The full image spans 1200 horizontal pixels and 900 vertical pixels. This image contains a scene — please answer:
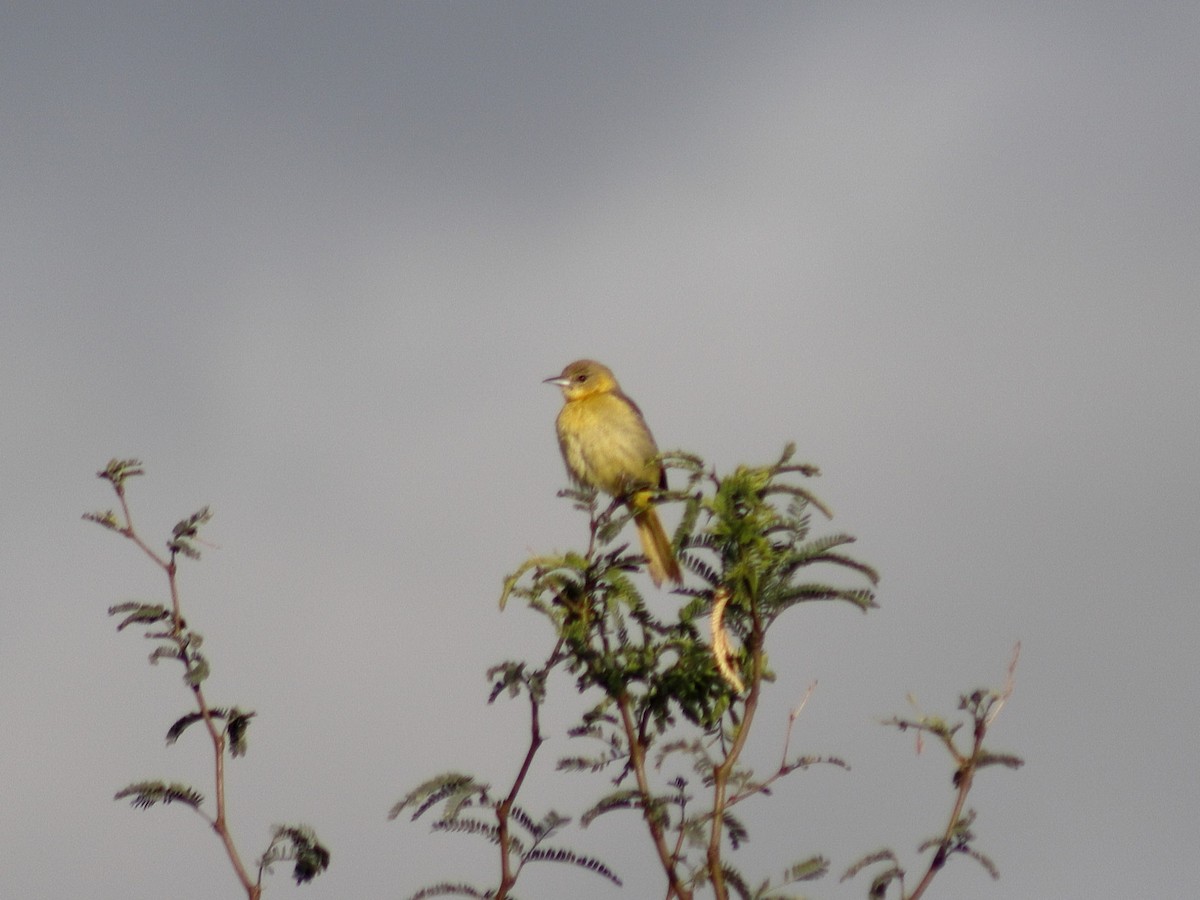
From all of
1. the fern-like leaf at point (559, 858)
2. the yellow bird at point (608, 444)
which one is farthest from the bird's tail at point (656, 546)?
the fern-like leaf at point (559, 858)

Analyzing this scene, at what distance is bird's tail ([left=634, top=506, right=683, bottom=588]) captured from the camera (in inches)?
316

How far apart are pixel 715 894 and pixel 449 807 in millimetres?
860

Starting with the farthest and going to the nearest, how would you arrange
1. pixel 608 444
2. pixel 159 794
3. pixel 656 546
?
pixel 608 444 < pixel 656 546 < pixel 159 794

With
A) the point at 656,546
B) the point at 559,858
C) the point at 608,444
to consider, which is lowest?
the point at 559,858

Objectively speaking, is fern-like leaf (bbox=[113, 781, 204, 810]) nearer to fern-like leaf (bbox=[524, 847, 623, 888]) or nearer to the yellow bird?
fern-like leaf (bbox=[524, 847, 623, 888])

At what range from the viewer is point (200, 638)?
9.61 ft

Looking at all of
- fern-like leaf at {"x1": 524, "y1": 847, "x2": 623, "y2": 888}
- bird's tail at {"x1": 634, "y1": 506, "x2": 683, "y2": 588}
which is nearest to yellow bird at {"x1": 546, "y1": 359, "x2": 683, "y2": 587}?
bird's tail at {"x1": 634, "y1": 506, "x2": 683, "y2": 588}

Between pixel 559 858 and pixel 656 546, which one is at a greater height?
pixel 656 546

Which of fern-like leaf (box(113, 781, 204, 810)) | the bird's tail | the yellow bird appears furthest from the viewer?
the yellow bird

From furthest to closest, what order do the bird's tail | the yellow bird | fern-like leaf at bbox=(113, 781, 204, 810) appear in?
the yellow bird < the bird's tail < fern-like leaf at bbox=(113, 781, 204, 810)

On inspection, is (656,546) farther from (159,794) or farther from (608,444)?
(159,794)

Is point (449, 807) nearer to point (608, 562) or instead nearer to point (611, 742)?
point (611, 742)

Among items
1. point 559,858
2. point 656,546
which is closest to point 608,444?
point 656,546

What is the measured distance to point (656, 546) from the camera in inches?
331
